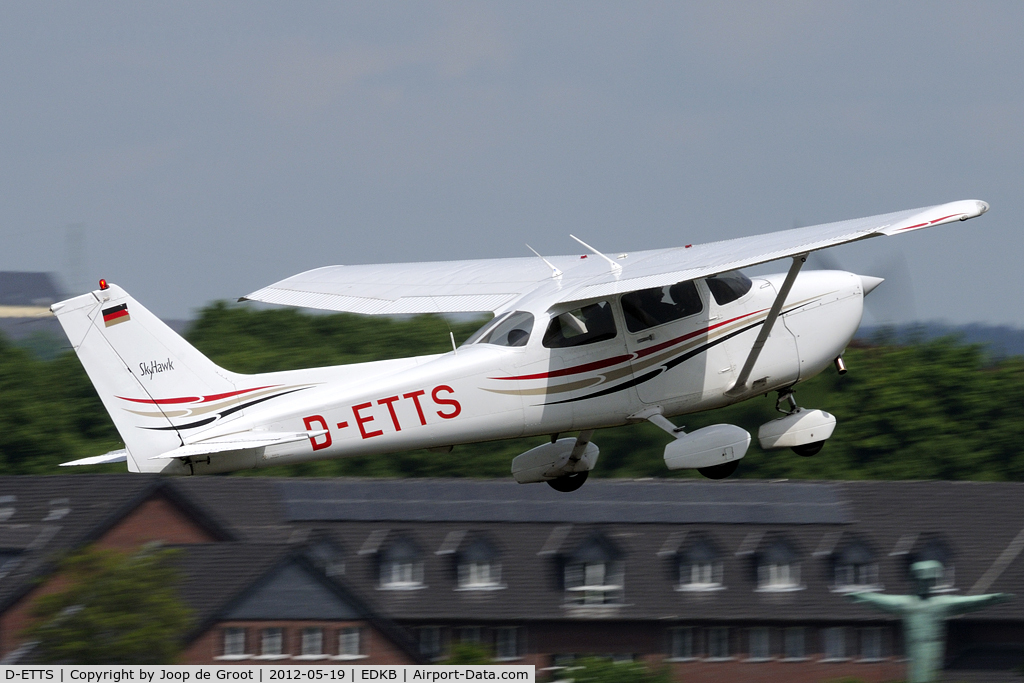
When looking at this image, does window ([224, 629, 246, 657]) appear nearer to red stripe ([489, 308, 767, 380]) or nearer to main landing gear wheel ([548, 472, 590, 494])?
main landing gear wheel ([548, 472, 590, 494])

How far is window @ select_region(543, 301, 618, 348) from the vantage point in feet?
39.4

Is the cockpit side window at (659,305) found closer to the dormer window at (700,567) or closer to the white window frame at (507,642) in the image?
the white window frame at (507,642)

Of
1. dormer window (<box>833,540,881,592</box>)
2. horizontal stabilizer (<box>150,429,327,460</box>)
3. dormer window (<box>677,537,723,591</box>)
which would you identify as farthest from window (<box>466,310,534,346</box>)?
dormer window (<box>833,540,881,592</box>)

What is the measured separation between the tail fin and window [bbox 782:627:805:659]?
37473 mm

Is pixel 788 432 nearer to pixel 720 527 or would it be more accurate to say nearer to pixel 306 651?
pixel 306 651

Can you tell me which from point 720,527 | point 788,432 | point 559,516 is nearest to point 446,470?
point 559,516

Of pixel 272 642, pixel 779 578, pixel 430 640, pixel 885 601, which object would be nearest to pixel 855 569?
pixel 779 578

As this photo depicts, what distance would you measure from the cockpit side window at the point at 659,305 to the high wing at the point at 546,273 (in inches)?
8.6

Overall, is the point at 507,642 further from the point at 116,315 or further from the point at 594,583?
the point at 116,315

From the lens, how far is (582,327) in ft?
39.7

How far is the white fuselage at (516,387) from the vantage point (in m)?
11.7

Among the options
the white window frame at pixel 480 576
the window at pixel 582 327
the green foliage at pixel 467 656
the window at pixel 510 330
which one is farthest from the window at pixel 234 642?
the window at pixel 582 327
